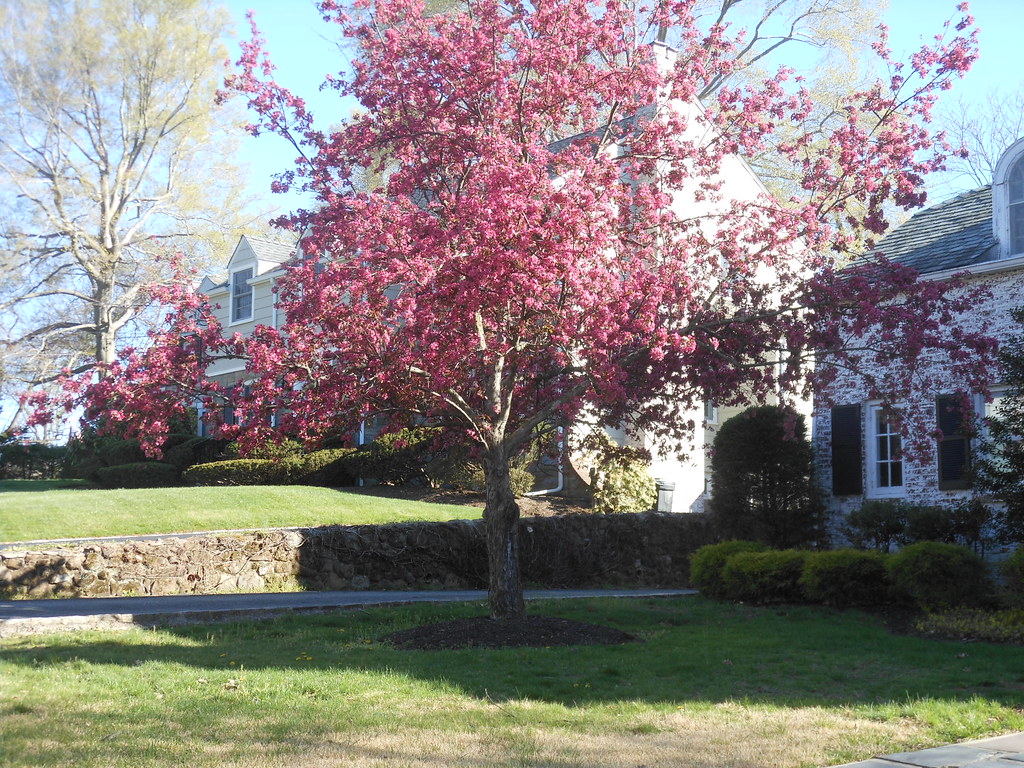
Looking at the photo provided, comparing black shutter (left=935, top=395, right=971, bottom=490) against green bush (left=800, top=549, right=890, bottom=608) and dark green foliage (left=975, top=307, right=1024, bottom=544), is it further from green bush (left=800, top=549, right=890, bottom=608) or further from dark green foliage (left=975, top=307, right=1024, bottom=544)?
green bush (left=800, top=549, right=890, bottom=608)

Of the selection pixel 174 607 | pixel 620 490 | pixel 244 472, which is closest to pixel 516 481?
pixel 620 490

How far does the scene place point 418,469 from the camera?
2011cm

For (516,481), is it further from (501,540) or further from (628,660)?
(628,660)

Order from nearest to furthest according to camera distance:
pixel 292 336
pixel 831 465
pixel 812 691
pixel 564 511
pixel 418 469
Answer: pixel 812 691, pixel 292 336, pixel 831 465, pixel 564 511, pixel 418 469

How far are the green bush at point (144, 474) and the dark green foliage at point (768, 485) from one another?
510 inches

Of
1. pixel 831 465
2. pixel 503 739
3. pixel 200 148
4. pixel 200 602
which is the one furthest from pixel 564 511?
pixel 200 148

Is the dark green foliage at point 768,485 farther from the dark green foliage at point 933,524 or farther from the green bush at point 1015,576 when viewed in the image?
the green bush at point 1015,576

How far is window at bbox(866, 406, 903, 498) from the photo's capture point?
1550 centimetres

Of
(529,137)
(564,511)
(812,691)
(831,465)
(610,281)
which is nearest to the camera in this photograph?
(812,691)

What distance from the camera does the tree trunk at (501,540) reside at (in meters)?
9.93

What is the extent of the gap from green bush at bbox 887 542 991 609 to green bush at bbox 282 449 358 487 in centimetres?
1181

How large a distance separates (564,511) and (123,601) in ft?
30.1

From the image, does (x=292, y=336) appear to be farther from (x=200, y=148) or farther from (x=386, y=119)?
(x=200, y=148)

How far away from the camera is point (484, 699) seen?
668 centimetres
